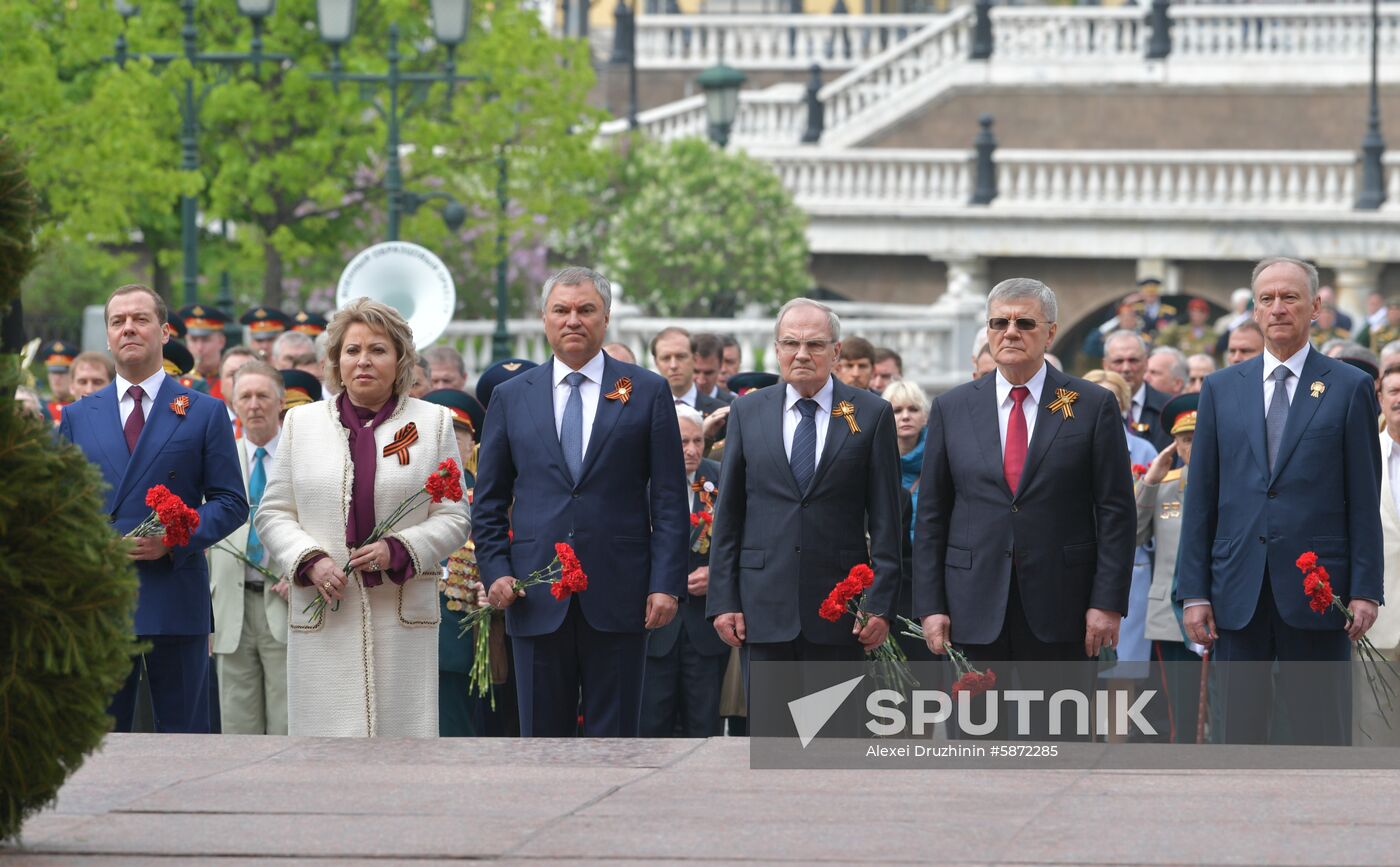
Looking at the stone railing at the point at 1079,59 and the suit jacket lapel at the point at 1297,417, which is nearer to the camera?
the suit jacket lapel at the point at 1297,417

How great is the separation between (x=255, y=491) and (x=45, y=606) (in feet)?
16.0

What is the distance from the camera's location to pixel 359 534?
940cm

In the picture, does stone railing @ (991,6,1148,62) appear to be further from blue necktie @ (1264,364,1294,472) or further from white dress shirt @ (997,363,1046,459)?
white dress shirt @ (997,363,1046,459)

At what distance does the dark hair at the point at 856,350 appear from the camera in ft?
45.6

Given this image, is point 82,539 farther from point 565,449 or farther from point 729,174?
point 729,174

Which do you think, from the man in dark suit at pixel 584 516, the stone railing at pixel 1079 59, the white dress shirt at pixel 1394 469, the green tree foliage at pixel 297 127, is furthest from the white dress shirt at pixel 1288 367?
the stone railing at pixel 1079 59

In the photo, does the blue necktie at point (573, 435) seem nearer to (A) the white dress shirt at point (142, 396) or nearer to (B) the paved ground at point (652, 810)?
(B) the paved ground at point (652, 810)

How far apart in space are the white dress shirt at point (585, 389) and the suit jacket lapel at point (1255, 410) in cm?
241

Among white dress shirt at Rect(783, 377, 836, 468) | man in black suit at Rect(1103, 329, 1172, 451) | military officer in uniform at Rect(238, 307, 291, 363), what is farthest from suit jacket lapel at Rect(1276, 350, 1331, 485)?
military officer in uniform at Rect(238, 307, 291, 363)

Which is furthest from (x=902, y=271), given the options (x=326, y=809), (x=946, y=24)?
(x=326, y=809)

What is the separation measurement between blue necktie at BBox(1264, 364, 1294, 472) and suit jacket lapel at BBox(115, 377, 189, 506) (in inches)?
165

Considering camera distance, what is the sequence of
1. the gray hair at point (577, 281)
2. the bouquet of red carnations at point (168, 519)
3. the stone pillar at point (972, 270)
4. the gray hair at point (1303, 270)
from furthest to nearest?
the stone pillar at point (972, 270), the gray hair at point (577, 281), the gray hair at point (1303, 270), the bouquet of red carnations at point (168, 519)

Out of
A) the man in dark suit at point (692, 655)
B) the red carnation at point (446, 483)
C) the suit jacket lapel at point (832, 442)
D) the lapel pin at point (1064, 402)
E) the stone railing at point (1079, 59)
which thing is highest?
the stone railing at point (1079, 59)

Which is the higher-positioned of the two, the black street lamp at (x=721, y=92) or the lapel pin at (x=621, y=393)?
the black street lamp at (x=721, y=92)
